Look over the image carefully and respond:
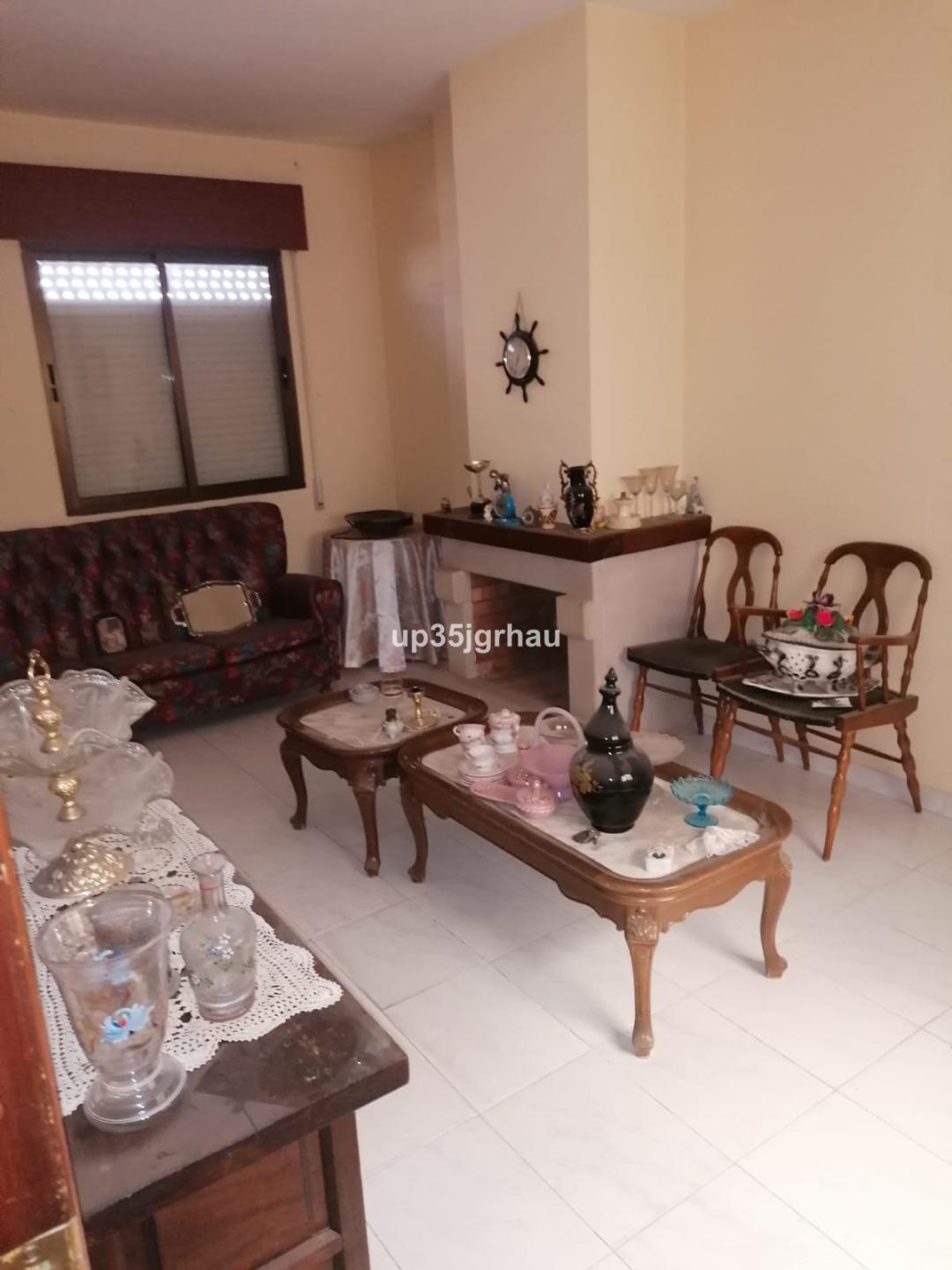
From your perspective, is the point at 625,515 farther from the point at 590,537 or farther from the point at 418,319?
the point at 418,319

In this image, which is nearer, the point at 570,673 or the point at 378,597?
the point at 570,673

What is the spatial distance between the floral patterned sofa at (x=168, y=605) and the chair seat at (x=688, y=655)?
1.61 metres

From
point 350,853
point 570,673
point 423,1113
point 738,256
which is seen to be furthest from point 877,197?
point 423,1113

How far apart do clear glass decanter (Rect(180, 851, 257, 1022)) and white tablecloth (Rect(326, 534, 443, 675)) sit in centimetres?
360

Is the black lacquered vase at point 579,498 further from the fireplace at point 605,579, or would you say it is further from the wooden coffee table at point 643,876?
the wooden coffee table at point 643,876

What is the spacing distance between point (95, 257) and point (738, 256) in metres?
3.02

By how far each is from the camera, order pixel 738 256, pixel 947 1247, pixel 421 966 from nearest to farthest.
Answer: pixel 947 1247 < pixel 421 966 < pixel 738 256

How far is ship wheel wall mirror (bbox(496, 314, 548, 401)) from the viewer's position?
3793 millimetres

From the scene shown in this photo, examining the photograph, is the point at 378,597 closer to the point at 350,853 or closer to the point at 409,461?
the point at 409,461

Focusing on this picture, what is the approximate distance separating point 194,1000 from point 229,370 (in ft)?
14.0

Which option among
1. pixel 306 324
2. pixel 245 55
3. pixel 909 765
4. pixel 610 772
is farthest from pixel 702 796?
pixel 306 324

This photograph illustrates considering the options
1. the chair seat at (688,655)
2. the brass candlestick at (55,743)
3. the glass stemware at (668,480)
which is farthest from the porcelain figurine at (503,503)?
the brass candlestick at (55,743)

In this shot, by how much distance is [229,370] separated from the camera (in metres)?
4.88

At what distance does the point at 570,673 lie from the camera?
3793mm
